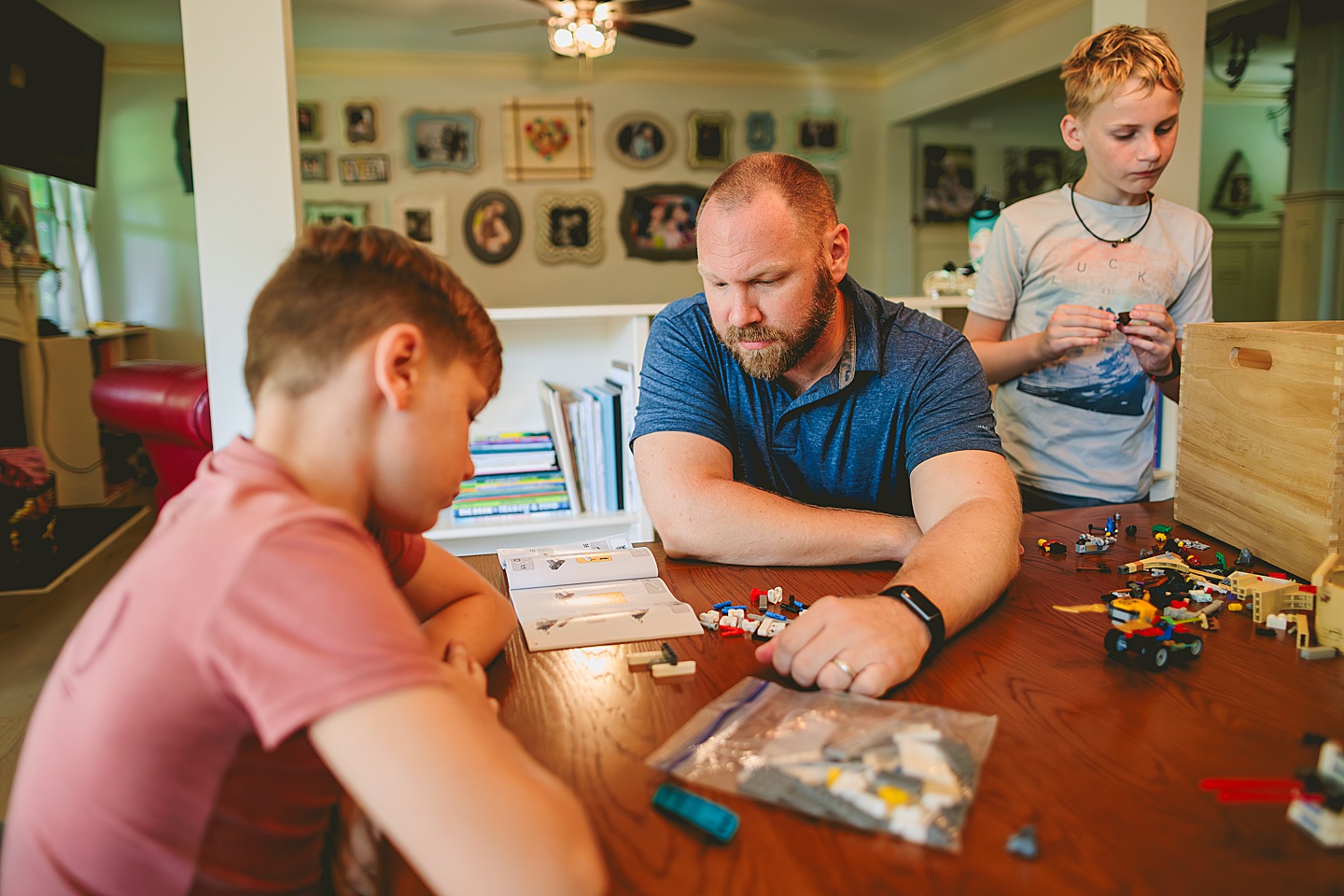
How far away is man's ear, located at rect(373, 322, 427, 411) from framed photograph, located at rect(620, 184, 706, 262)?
664 centimetres

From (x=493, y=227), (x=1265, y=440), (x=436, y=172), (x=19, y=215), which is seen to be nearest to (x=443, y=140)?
(x=436, y=172)

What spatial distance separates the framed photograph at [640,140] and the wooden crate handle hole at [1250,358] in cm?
623

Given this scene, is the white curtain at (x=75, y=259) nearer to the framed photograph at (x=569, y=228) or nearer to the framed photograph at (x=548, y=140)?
the framed photograph at (x=548, y=140)

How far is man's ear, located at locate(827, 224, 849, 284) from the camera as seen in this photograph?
1546mm

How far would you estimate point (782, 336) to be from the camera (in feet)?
4.89

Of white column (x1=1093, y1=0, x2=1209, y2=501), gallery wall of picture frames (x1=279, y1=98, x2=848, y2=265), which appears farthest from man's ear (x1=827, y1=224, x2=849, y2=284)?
gallery wall of picture frames (x1=279, y1=98, x2=848, y2=265)

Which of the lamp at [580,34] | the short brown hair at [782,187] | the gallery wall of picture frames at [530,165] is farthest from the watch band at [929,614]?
the gallery wall of picture frames at [530,165]

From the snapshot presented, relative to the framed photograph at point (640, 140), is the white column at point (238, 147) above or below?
below

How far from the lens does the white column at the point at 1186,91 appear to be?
9.54 ft

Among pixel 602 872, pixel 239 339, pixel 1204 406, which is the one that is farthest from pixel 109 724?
pixel 239 339

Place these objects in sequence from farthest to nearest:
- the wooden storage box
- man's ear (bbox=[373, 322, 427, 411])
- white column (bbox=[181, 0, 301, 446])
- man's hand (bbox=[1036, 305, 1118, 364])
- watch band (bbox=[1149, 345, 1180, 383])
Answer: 1. white column (bbox=[181, 0, 301, 446])
2. watch band (bbox=[1149, 345, 1180, 383])
3. man's hand (bbox=[1036, 305, 1118, 364])
4. the wooden storage box
5. man's ear (bbox=[373, 322, 427, 411])

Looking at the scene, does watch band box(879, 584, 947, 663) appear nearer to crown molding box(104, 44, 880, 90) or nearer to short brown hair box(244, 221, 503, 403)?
short brown hair box(244, 221, 503, 403)

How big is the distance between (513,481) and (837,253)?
1.62 m

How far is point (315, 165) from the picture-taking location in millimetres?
6766
